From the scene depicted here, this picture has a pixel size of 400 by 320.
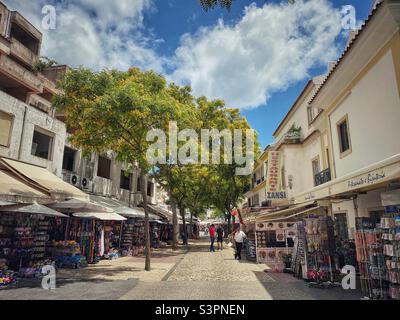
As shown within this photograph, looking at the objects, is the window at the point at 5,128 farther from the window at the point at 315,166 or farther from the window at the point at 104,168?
the window at the point at 315,166

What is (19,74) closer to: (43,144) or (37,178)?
(43,144)

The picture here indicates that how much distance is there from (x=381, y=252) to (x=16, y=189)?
1155 centimetres

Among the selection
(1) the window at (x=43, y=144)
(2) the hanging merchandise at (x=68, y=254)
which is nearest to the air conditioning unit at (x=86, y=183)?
(1) the window at (x=43, y=144)

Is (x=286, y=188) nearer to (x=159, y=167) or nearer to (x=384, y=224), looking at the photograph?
(x=159, y=167)

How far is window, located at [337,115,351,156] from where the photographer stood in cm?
1041

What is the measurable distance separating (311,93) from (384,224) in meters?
12.2

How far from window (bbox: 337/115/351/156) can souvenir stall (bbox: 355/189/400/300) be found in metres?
3.75

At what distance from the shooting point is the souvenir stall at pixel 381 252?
20.7 ft

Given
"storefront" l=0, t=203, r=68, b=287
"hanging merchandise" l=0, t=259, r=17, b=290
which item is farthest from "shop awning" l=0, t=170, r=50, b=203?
"hanging merchandise" l=0, t=259, r=17, b=290

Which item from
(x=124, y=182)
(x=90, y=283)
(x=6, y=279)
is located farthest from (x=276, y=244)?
(x=124, y=182)

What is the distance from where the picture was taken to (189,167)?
24.7 meters

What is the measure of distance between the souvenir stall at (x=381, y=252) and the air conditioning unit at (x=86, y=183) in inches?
619

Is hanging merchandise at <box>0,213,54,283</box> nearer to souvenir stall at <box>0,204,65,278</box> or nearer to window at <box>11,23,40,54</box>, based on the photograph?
souvenir stall at <box>0,204,65,278</box>

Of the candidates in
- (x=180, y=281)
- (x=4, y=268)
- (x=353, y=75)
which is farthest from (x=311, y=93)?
(x=4, y=268)
